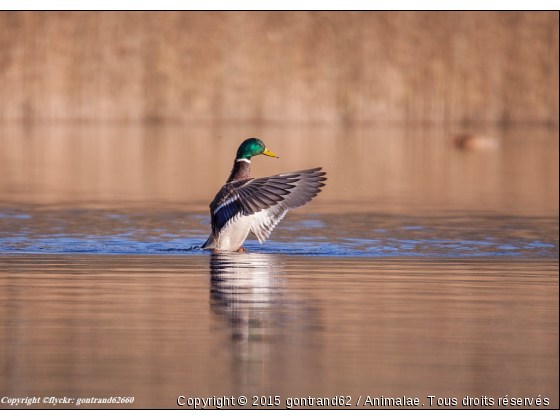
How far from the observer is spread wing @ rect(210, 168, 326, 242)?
763 centimetres

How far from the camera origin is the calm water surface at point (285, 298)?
14.5 ft

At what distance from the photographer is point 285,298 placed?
6066mm

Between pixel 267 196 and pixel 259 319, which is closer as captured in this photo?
pixel 259 319

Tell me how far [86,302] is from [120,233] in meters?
3.39

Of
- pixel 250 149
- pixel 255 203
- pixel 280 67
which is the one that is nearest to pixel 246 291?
pixel 255 203

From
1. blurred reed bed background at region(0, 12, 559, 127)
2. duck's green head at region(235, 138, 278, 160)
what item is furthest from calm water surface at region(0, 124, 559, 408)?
blurred reed bed background at region(0, 12, 559, 127)

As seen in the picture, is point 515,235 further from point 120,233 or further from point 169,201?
point 169,201

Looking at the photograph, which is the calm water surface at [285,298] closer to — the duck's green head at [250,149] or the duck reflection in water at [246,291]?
the duck reflection in water at [246,291]

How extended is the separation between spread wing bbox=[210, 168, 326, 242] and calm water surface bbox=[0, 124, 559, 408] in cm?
34


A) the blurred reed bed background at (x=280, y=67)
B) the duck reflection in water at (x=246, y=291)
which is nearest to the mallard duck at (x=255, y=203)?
the duck reflection in water at (x=246, y=291)

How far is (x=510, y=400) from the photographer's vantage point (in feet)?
13.7

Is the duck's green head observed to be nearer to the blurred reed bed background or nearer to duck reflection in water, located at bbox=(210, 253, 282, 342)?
duck reflection in water, located at bbox=(210, 253, 282, 342)

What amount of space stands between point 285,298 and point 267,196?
1654 millimetres

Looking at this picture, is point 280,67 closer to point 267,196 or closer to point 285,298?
point 267,196
